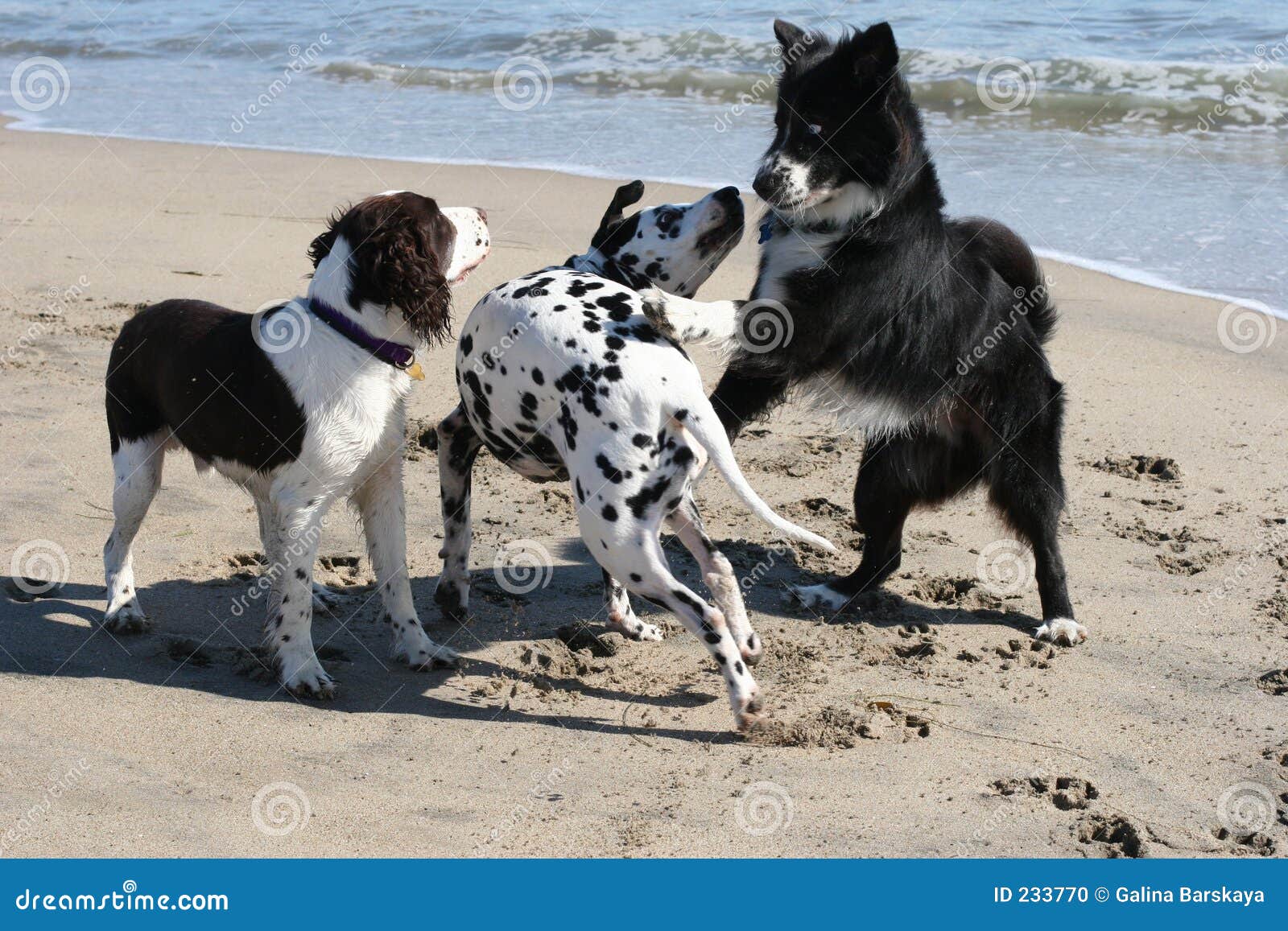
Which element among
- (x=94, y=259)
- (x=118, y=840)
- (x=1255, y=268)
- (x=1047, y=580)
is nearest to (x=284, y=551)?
(x=118, y=840)

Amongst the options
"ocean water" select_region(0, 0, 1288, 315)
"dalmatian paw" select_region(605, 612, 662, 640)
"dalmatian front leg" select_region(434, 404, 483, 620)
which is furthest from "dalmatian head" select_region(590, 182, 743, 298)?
"ocean water" select_region(0, 0, 1288, 315)

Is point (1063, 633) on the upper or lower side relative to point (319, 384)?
lower

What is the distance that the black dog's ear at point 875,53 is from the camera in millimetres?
4348

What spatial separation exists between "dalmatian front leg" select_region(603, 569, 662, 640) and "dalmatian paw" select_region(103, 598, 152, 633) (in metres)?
1.68

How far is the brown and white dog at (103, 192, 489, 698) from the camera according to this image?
165 inches

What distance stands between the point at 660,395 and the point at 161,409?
6.03ft

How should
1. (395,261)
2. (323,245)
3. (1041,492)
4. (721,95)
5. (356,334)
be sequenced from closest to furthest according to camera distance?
1. (395,261)
2. (356,334)
3. (323,245)
4. (1041,492)
5. (721,95)

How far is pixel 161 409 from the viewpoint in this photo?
454cm

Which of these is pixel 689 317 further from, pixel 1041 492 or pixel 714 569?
pixel 1041 492

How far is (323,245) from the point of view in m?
4.36

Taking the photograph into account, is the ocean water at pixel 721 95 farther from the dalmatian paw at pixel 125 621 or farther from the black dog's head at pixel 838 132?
the dalmatian paw at pixel 125 621

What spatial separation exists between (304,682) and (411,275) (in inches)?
54.9

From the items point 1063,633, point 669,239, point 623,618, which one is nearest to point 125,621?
point 623,618

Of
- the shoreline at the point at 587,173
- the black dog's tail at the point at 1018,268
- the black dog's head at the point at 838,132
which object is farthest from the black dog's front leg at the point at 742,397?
the shoreline at the point at 587,173
